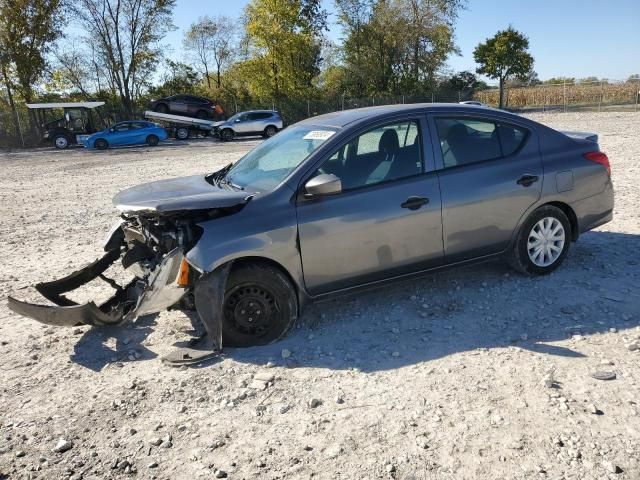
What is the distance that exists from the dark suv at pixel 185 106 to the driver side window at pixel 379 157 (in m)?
29.8

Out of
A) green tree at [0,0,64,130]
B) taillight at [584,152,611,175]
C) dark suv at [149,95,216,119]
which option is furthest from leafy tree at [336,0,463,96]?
taillight at [584,152,611,175]

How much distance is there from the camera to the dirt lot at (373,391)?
2832 mm


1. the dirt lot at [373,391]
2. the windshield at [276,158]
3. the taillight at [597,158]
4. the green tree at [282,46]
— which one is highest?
the green tree at [282,46]

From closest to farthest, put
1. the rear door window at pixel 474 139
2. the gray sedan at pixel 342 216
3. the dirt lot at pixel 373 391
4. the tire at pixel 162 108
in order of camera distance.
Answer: the dirt lot at pixel 373 391 → the gray sedan at pixel 342 216 → the rear door window at pixel 474 139 → the tire at pixel 162 108

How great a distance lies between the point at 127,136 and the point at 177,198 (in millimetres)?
25695

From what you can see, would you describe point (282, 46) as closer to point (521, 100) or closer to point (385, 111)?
point (521, 100)

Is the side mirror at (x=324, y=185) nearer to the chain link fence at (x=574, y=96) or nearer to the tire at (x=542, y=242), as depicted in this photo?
Answer: the tire at (x=542, y=242)

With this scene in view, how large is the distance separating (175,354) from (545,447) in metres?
2.58

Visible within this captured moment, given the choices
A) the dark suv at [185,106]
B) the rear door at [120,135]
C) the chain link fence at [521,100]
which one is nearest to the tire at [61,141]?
the rear door at [120,135]

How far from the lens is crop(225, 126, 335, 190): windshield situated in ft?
14.4

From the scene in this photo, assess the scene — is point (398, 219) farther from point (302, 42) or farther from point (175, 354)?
point (302, 42)

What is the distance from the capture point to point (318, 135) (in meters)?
4.54

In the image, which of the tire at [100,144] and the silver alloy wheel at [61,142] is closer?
the tire at [100,144]

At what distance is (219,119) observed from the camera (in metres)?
33.0
